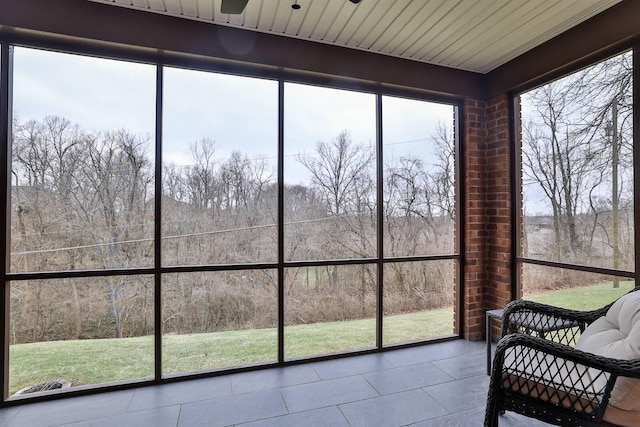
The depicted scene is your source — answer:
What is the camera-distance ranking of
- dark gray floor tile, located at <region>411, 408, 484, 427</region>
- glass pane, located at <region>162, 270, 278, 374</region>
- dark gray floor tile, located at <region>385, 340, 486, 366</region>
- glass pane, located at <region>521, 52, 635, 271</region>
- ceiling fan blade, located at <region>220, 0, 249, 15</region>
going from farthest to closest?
1. dark gray floor tile, located at <region>385, 340, 486, 366</region>
2. glass pane, located at <region>162, 270, 278, 374</region>
3. glass pane, located at <region>521, 52, 635, 271</region>
4. dark gray floor tile, located at <region>411, 408, 484, 427</region>
5. ceiling fan blade, located at <region>220, 0, 249, 15</region>

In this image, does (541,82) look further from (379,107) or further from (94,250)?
(94,250)

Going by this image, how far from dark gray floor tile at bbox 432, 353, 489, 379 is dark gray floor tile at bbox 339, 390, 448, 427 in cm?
54

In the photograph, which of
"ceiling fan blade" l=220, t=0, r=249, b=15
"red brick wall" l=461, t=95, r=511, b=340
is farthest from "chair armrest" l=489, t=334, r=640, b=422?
"ceiling fan blade" l=220, t=0, r=249, b=15

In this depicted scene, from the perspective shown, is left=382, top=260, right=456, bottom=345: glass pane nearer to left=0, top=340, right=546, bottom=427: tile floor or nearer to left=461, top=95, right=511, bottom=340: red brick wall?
left=461, top=95, right=511, bottom=340: red brick wall

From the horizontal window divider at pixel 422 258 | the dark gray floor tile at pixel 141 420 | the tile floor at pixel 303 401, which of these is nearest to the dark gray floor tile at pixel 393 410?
the tile floor at pixel 303 401

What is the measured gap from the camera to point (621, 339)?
1769 millimetres

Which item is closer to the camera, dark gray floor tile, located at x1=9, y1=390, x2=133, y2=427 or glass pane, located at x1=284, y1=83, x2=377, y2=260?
dark gray floor tile, located at x1=9, y1=390, x2=133, y2=427

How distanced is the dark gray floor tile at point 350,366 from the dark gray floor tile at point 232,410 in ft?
1.77

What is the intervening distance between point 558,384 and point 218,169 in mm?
2769

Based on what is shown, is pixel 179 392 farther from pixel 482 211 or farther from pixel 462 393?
pixel 482 211

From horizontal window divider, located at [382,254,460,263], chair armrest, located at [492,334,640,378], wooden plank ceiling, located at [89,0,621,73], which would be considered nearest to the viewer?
chair armrest, located at [492,334,640,378]

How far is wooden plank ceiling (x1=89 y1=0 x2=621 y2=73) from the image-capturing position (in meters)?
2.45

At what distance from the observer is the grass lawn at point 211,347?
250cm

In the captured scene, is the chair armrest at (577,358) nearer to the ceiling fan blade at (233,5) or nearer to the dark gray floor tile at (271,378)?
the dark gray floor tile at (271,378)
